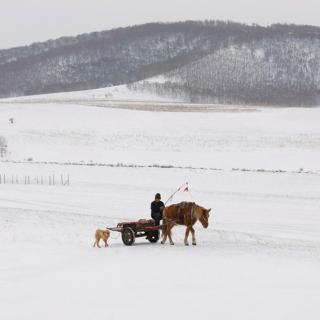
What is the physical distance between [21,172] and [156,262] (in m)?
38.7

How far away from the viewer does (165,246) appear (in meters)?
19.8

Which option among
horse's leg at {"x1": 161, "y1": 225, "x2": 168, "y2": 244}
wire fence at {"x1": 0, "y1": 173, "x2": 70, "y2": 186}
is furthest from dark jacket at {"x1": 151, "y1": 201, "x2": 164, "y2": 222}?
wire fence at {"x1": 0, "y1": 173, "x2": 70, "y2": 186}

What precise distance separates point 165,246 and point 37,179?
29.4 m

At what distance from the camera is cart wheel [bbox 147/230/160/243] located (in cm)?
2122

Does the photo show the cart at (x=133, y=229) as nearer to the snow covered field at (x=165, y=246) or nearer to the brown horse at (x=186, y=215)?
the snow covered field at (x=165, y=246)

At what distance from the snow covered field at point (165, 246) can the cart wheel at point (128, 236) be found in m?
0.33

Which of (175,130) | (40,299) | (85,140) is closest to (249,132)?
(175,130)

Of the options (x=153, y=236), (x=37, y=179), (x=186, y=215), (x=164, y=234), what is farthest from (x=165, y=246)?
(x=37, y=179)

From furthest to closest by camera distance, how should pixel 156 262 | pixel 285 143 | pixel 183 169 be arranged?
pixel 285 143
pixel 183 169
pixel 156 262

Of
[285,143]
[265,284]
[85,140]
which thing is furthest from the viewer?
[85,140]

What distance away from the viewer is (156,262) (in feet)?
54.4

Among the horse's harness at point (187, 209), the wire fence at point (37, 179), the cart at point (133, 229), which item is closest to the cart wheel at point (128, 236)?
the cart at point (133, 229)

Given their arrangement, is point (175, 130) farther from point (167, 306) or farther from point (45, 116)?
point (167, 306)

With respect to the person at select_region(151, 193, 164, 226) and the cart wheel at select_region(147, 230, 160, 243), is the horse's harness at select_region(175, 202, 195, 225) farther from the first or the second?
the cart wheel at select_region(147, 230, 160, 243)
